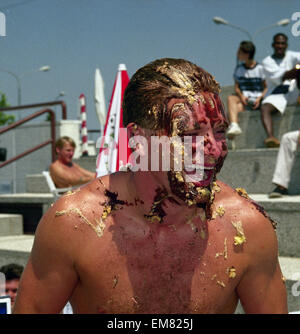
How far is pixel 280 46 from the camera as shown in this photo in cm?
595

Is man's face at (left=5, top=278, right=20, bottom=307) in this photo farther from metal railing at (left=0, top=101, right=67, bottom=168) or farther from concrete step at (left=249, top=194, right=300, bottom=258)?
metal railing at (left=0, top=101, right=67, bottom=168)

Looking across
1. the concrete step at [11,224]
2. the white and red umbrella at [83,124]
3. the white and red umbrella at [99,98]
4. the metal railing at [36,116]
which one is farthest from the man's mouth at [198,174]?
the white and red umbrella at [83,124]

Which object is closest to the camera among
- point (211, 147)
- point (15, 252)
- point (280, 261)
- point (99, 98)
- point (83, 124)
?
point (211, 147)

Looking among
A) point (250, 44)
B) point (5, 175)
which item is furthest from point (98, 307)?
point (5, 175)

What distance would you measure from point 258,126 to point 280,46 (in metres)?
1.00

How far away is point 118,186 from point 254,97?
5.38 metres

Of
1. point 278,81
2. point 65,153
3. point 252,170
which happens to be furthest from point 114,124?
point 65,153

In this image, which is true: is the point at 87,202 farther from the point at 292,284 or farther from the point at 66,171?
the point at 66,171

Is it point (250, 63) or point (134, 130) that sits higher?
point (250, 63)

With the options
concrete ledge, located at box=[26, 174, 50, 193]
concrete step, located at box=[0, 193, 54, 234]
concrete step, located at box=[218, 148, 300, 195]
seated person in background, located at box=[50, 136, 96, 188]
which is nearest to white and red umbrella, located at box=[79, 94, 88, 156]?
concrete ledge, located at box=[26, 174, 50, 193]

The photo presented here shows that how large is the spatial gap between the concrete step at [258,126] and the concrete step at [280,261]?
2572 millimetres

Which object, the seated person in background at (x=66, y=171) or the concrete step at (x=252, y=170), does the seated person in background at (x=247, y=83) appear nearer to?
the concrete step at (x=252, y=170)

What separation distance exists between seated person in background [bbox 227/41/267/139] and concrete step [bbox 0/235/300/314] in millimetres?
2691

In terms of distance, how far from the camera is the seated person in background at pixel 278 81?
19.4ft
